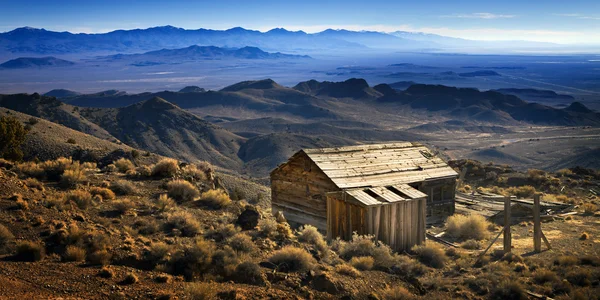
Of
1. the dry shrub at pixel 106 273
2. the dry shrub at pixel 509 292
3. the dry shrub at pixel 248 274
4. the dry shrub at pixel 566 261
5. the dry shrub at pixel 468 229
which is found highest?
the dry shrub at pixel 106 273

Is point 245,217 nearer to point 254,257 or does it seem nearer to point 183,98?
point 254,257

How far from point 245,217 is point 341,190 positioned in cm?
407

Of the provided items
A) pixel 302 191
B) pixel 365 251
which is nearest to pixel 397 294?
pixel 365 251

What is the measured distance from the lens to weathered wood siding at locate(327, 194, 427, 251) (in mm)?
14609

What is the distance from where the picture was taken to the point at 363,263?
11.7 metres

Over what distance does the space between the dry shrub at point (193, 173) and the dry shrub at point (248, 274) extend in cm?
890

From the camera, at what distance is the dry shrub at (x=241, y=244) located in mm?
11195

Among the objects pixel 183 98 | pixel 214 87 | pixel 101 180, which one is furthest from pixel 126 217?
pixel 214 87

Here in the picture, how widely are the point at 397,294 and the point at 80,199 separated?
8052 mm

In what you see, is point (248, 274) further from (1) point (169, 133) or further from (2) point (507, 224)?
(1) point (169, 133)

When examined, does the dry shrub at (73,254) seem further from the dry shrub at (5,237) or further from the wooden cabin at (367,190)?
the wooden cabin at (367,190)

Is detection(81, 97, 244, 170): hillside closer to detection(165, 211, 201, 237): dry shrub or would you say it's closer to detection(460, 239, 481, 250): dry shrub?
detection(460, 239, 481, 250): dry shrub

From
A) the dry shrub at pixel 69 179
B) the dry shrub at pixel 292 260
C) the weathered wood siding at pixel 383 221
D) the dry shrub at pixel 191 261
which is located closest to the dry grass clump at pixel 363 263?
the dry shrub at pixel 292 260

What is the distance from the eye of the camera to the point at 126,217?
12734 mm
